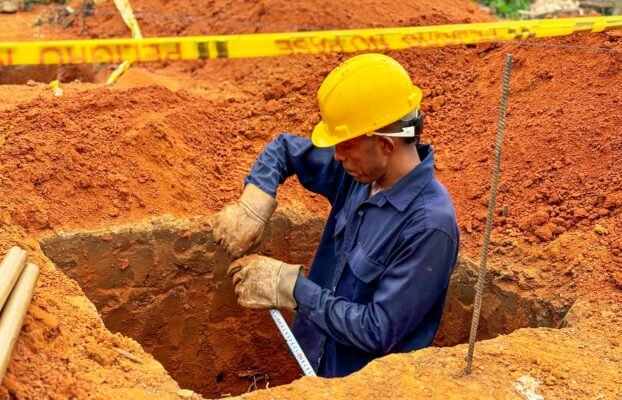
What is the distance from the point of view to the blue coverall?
3635 millimetres

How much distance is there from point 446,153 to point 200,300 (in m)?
2.06

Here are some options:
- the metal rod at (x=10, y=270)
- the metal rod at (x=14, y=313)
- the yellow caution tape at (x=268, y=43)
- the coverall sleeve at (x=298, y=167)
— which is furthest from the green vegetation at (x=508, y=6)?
the metal rod at (x=14, y=313)

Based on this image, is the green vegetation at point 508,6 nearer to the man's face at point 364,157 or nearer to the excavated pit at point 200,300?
the excavated pit at point 200,300

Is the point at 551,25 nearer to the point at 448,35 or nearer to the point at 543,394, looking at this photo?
the point at 448,35

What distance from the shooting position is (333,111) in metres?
3.63

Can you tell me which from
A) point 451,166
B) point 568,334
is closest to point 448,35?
point 451,166

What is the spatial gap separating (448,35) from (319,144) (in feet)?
7.87

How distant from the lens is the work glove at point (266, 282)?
395 cm

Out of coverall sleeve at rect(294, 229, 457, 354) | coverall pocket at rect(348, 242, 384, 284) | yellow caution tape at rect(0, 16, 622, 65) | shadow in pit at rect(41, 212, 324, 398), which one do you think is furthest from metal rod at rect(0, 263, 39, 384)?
yellow caution tape at rect(0, 16, 622, 65)

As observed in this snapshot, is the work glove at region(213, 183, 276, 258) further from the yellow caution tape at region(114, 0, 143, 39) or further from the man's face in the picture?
the yellow caution tape at region(114, 0, 143, 39)

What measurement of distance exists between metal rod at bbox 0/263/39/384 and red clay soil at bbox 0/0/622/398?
220 mm

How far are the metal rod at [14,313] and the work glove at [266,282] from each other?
110cm

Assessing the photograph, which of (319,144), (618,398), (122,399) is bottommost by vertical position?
(618,398)

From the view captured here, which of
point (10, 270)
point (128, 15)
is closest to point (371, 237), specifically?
point (10, 270)
